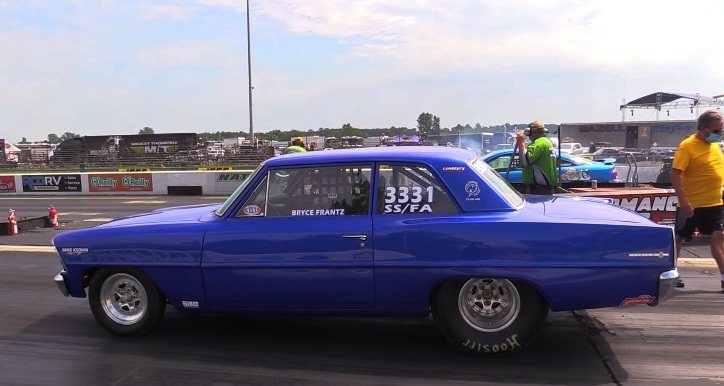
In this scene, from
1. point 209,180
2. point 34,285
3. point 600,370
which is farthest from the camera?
point 209,180

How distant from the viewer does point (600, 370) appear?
3.62 meters

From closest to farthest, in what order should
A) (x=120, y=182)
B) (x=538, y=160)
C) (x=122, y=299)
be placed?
1. (x=122, y=299)
2. (x=538, y=160)
3. (x=120, y=182)

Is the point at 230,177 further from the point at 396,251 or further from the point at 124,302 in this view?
the point at 396,251

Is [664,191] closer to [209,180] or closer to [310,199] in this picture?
[310,199]

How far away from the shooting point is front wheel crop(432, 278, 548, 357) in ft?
12.2

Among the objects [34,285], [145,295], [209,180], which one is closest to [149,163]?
[209,180]

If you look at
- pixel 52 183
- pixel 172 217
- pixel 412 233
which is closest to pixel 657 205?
pixel 412 233

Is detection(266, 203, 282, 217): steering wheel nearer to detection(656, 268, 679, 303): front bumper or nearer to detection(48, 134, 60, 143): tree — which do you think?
detection(656, 268, 679, 303): front bumper

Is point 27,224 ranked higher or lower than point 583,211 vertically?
lower

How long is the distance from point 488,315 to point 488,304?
0.26 feet

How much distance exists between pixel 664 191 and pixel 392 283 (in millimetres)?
6030

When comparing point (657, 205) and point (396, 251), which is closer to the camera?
point (396, 251)

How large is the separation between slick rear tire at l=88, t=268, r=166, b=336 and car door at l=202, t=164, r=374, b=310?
576 millimetres

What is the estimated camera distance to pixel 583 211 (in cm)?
396
